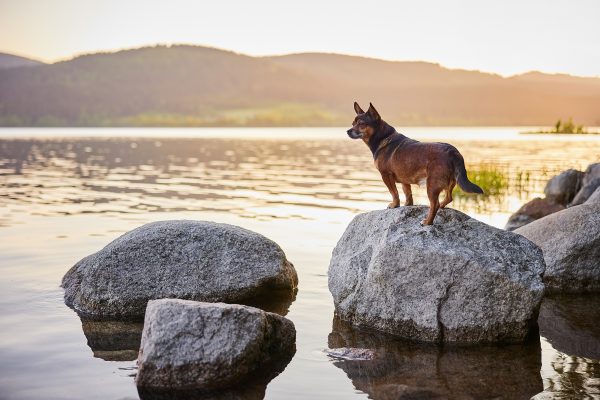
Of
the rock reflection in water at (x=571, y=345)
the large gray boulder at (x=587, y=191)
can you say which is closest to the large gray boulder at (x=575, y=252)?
the rock reflection in water at (x=571, y=345)

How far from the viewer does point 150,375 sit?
8711mm

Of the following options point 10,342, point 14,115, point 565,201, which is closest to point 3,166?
point 565,201

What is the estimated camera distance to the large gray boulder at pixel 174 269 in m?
11.9

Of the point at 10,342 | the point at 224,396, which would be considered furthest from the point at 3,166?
the point at 224,396

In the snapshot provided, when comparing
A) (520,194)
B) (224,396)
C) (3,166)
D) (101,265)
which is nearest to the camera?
(224,396)

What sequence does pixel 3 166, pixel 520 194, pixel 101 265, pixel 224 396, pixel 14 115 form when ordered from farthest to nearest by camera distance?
1. pixel 14 115
2. pixel 3 166
3. pixel 520 194
4. pixel 101 265
5. pixel 224 396

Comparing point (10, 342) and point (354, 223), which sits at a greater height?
point (354, 223)

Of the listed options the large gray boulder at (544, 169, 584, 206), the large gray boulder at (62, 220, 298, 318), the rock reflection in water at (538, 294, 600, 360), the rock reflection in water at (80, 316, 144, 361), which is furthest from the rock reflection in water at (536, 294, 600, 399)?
the large gray boulder at (544, 169, 584, 206)

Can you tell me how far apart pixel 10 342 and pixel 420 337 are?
6.09 meters

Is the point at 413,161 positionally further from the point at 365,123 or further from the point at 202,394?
the point at 202,394

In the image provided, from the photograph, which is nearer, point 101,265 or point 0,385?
point 0,385

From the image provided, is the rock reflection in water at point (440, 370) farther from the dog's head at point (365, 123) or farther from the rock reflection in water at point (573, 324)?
the dog's head at point (365, 123)

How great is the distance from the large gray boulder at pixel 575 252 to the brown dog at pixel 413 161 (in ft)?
12.1

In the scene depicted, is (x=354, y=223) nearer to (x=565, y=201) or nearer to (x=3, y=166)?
(x=565, y=201)
